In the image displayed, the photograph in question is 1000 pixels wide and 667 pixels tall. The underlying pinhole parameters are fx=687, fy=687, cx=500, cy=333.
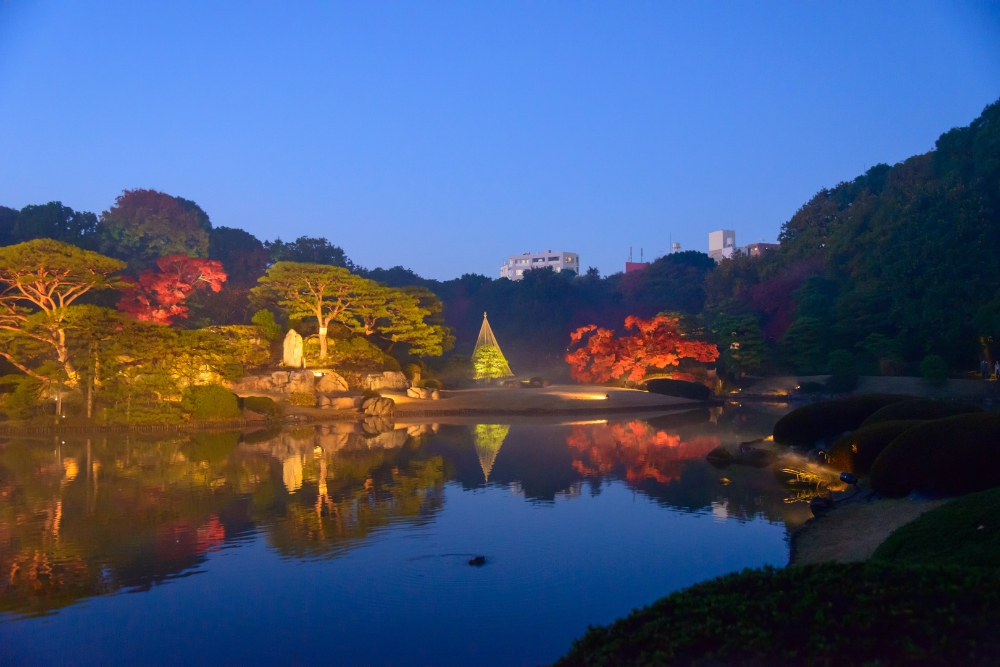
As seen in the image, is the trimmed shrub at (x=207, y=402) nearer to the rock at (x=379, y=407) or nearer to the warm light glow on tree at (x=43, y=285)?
the warm light glow on tree at (x=43, y=285)

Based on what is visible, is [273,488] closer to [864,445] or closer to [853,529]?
[853,529]

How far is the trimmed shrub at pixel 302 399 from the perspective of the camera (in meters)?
23.5

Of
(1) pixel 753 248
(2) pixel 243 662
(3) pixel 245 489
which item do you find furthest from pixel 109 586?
(1) pixel 753 248

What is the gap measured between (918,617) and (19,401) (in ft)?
72.3

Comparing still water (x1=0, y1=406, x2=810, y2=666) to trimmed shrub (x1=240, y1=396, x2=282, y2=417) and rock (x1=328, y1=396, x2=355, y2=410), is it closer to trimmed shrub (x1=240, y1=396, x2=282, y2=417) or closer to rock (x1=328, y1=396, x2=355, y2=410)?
trimmed shrub (x1=240, y1=396, x2=282, y2=417)

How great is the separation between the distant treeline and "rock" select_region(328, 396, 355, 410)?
10867 mm

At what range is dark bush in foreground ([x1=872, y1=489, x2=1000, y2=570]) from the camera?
4.79 metres

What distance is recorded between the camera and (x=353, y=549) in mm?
7742

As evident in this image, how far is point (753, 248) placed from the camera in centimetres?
7538

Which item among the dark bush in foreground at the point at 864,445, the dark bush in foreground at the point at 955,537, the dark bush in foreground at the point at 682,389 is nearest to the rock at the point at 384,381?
the dark bush in foreground at the point at 682,389

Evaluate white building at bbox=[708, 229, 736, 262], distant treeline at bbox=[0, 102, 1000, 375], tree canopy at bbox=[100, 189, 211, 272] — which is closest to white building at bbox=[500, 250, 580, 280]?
white building at bbox=[708, 229, 736, 262]

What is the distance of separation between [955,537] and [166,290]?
30.5 metres

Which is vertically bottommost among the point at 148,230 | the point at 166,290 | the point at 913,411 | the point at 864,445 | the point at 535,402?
the point at 535,402

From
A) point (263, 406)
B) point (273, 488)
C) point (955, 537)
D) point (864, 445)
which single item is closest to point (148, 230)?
point (263, 406)
